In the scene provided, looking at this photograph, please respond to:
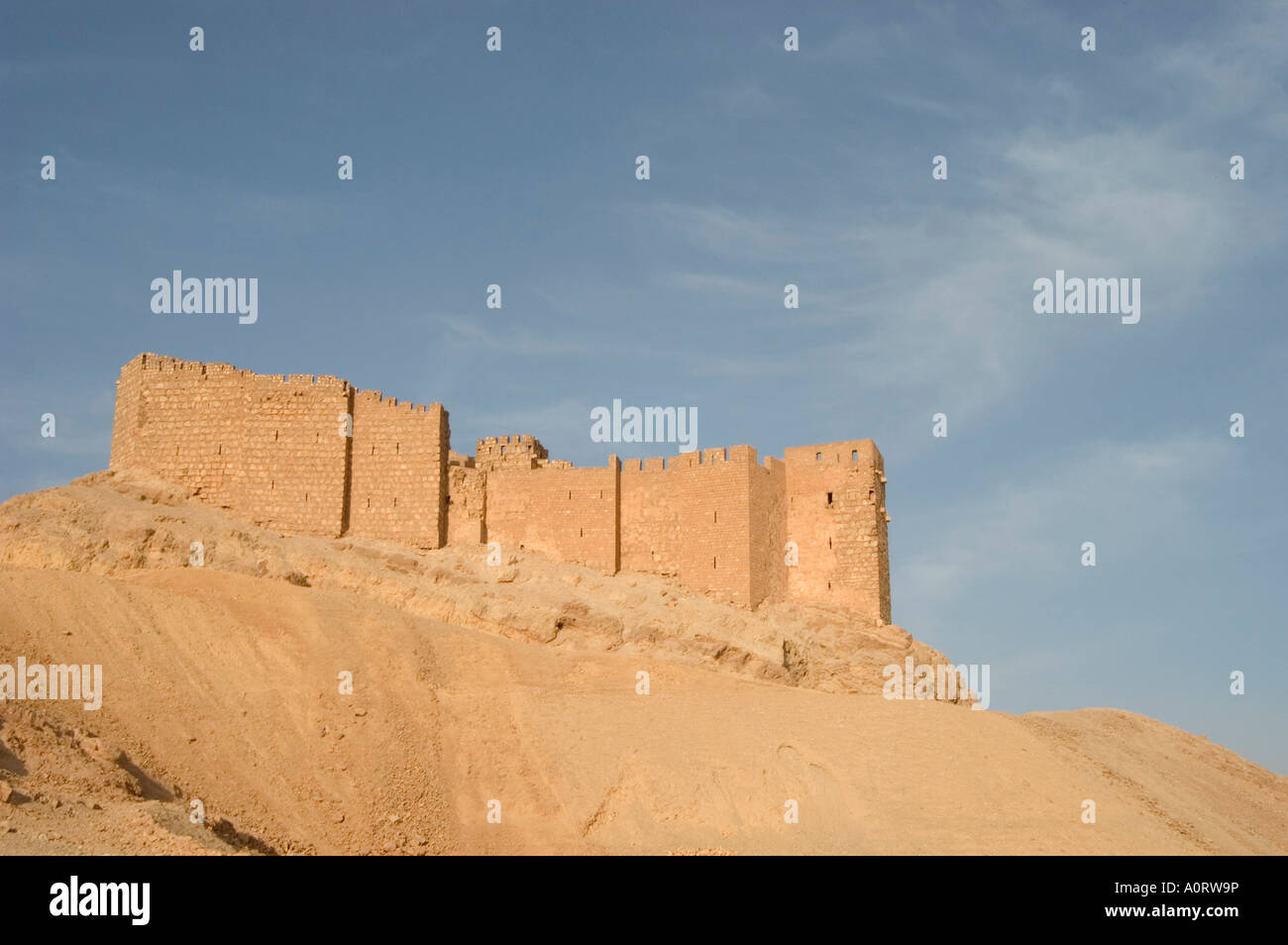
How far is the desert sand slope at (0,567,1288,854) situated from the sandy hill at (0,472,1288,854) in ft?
0.20

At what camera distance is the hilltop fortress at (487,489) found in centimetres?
3098

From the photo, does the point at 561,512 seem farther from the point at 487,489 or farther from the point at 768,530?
the point at 768,530

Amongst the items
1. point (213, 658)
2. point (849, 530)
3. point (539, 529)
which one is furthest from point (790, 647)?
point (213, 658)

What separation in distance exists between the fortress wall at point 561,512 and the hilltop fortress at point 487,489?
0.11 feet

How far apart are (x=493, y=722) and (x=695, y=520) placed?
28.1ft

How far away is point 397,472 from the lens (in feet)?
103

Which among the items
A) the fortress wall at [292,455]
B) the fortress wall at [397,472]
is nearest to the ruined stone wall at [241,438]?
the fortress wall at [292,455]

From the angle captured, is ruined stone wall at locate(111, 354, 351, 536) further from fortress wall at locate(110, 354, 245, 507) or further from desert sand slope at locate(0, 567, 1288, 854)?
desert sand slope at locate(0, 567, 1288, 854)

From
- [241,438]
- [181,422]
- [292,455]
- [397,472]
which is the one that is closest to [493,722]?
[397,472]

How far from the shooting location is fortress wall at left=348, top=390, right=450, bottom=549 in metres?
31.2

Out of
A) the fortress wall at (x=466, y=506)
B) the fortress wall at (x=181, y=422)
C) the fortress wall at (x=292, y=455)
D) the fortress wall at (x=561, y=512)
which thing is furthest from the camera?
the fortress wall at (x=561, y=512)

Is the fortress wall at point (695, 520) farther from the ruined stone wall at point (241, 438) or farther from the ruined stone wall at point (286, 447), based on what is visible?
the ruined stone wall at point (241, 438)
